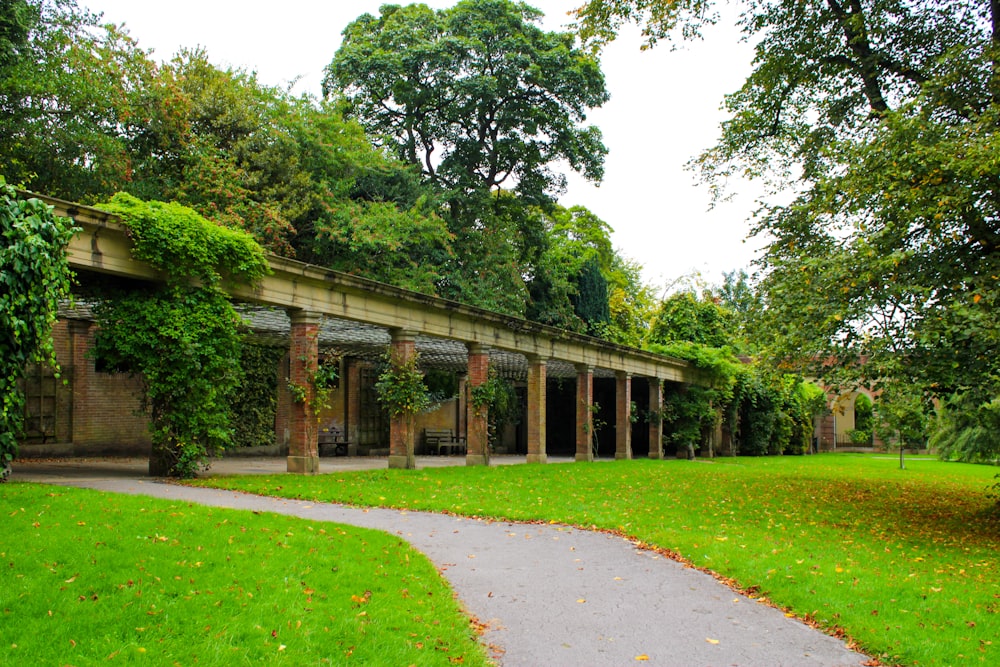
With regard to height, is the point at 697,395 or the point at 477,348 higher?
the point at 477,348

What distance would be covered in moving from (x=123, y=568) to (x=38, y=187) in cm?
1772

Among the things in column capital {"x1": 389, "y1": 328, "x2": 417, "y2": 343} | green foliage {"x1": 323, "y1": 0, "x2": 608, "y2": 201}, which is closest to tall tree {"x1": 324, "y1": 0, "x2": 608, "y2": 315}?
green foliage {"x1": 323, "y1": 0, "x2": 608, "y2": 201}

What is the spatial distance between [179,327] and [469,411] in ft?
29.4

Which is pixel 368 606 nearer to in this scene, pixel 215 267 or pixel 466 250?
pixel 215 267

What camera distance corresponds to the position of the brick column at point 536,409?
2286 centimetres

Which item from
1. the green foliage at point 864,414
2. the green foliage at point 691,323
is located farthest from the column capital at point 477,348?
the green foliage at point 864,414

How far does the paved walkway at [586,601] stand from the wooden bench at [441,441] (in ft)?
58.0

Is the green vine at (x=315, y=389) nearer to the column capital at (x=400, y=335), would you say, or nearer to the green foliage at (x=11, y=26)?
the column capital at (x=400, y=335)

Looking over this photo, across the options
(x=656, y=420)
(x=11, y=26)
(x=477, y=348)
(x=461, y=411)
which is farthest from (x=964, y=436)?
(x=11, y=26)

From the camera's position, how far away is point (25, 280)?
7531 mm

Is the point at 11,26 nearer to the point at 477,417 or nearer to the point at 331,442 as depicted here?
the point at 331,442

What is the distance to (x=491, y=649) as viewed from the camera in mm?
5145

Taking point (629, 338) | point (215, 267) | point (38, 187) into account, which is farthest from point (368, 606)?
point (629, 338)

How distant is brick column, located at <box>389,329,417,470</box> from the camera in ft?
58.4
